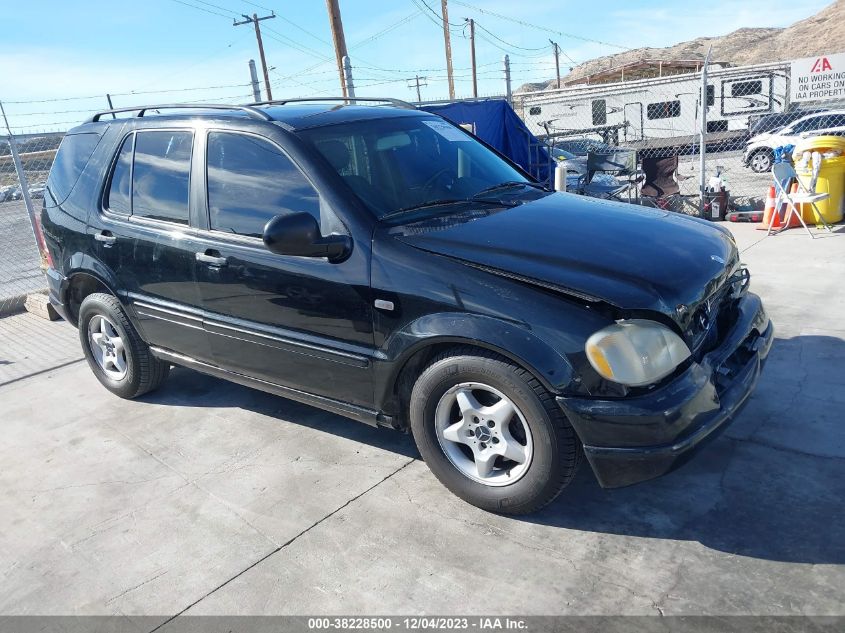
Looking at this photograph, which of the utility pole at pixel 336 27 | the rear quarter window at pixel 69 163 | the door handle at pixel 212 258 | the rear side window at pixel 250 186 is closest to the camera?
the rear side window at pixel 250 186

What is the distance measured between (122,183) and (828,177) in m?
8.34

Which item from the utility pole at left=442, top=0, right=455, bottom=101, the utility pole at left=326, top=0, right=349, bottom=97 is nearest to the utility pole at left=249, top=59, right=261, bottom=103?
the utility pole at left=326, top=0, right=349, bottom=97

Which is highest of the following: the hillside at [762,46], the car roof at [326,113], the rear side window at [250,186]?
the hillside at [762,46]

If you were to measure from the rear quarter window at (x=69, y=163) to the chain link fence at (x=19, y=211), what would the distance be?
247 centimetres

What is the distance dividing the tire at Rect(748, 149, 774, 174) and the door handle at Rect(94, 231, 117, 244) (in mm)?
17793

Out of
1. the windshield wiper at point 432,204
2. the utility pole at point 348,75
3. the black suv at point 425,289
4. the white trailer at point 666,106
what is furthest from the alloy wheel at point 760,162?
the windshield wiper at point 432,204

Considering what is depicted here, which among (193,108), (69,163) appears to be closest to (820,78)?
(193,108)

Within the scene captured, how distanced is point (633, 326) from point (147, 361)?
3.44 meters

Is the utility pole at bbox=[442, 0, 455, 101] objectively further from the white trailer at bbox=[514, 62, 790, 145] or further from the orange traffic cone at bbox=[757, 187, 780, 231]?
the orange traffic cone at bbox=[757, 187, 780, 231]

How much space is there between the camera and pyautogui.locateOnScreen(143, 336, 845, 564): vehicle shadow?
9.20 feet

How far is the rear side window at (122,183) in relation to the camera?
4355mm

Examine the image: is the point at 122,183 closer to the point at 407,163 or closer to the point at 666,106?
the point at 407,163

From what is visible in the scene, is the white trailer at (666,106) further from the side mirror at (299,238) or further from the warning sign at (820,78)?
the side mirror at (299,238)

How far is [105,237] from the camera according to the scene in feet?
14.4
